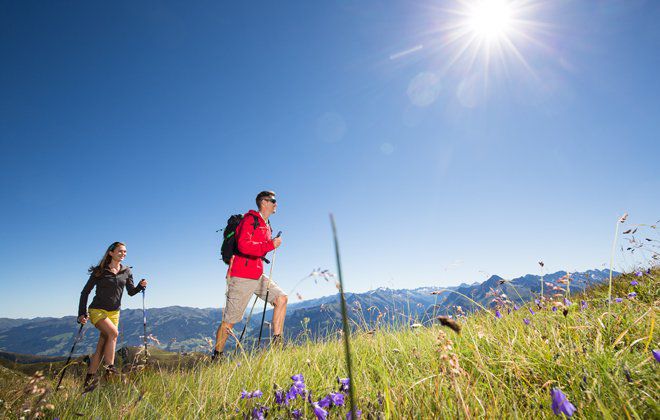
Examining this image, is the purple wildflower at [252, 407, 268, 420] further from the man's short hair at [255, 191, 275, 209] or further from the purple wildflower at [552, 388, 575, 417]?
the man's short hair at [255, 191, 275, 209]

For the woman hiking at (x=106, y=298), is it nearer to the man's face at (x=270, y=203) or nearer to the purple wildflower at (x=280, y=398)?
the man's face at (x=270, y=203)

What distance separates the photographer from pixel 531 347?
2361 millimetres

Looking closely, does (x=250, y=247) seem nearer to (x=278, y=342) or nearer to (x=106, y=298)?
(x=278, y=342)

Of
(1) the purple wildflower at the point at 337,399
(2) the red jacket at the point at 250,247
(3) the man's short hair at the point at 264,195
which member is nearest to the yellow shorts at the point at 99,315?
(2) the red jacket at the point at 250,247

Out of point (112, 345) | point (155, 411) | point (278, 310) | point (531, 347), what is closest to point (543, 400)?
point (531, 347)

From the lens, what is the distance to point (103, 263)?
7441 mm

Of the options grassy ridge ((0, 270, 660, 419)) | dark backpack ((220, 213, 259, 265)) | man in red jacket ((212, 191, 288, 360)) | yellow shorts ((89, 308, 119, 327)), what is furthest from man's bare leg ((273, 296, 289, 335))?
yellow shorts ((89, 308, 119, 327))

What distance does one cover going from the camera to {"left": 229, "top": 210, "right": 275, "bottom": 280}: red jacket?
664 cm

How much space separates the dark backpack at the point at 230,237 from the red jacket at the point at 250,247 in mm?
108

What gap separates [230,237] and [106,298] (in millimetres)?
3331

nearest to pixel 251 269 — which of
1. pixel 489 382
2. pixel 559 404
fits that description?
pixel 489 382

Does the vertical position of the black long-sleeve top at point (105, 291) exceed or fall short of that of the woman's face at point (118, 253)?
it falls short

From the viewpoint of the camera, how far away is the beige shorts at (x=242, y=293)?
6.23 m

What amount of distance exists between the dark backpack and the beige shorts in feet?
1.81
